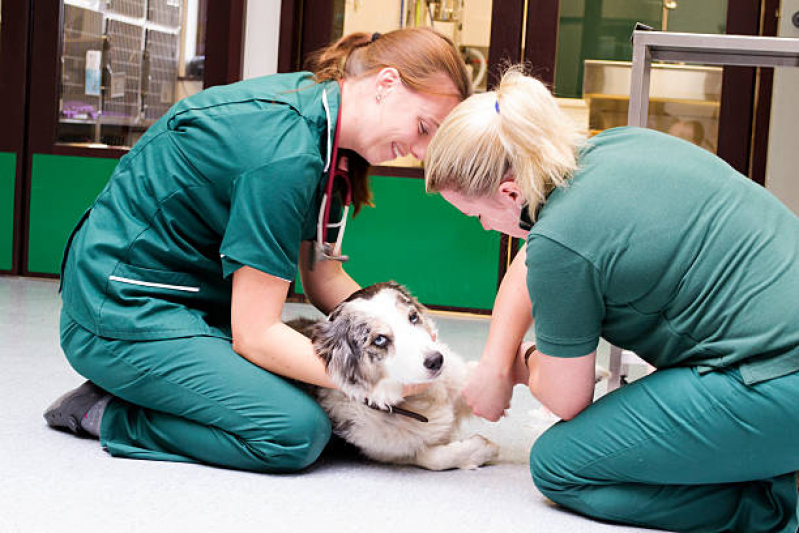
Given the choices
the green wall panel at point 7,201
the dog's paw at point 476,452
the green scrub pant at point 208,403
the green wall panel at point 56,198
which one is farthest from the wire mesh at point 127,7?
the dog's paw at point 476,452

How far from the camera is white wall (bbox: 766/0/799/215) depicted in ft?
13.7

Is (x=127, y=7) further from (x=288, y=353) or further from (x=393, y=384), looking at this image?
(x=393, y=384)

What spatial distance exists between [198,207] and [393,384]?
57 cm

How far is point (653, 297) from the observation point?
145 centimetres

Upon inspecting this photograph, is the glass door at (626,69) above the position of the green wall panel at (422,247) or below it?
above

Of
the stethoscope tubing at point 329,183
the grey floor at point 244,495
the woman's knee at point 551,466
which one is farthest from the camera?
the stethoscope tubing at point 329,183

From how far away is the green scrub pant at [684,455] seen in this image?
4.66 ft

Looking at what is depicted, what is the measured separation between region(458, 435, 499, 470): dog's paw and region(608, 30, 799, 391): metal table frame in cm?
37

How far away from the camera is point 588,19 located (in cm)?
435

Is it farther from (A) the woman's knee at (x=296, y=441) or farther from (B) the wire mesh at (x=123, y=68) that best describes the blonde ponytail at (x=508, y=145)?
(B) the wire mesh at (x=123, y=68)

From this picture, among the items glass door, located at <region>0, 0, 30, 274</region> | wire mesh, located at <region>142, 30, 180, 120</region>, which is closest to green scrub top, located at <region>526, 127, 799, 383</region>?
wire mesh, located at <region>142, 30, 180, 120</region>

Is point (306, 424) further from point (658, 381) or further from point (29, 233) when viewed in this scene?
point (29, 233)

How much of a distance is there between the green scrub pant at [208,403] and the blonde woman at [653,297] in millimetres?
533

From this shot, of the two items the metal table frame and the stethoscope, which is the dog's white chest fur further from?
the metal table frame
